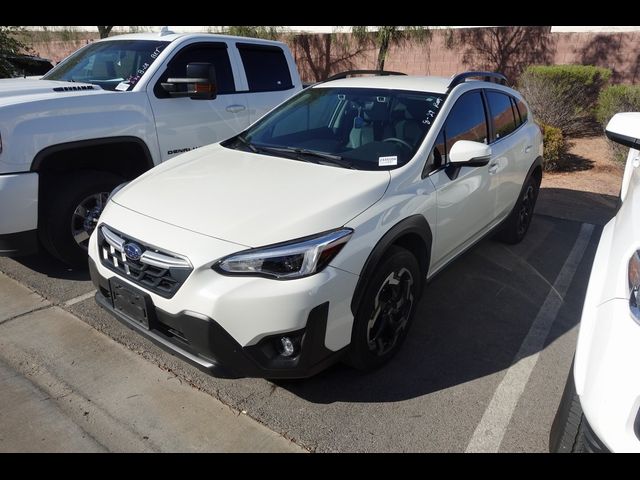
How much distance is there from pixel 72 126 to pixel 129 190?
1188 mm

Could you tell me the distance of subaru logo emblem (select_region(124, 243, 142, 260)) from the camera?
2.48 metres

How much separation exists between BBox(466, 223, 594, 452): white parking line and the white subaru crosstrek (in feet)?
2.19

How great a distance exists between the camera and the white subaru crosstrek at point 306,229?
2.26 meters

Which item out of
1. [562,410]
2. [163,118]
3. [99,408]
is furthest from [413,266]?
[163,118]

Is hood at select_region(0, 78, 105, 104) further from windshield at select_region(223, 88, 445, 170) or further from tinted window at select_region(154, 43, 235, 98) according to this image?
windshield at select_region(223, 88, 445, 170)

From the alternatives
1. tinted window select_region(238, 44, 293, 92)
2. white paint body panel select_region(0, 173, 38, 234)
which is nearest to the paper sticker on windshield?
white paint body panel select_region(0, 173, 38, 234)

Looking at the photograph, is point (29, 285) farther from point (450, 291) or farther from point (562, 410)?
point (562, 410)

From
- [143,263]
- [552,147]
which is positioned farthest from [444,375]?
[552,147]

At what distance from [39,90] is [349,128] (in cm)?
262

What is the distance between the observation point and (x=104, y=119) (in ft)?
12.7

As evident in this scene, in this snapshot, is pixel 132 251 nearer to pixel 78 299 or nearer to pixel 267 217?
pixel 267 217

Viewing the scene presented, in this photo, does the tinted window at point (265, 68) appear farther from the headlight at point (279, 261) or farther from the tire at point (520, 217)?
the headlight at point (279, 261)

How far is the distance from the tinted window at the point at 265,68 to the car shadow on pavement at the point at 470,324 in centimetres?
294

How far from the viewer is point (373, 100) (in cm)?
354
